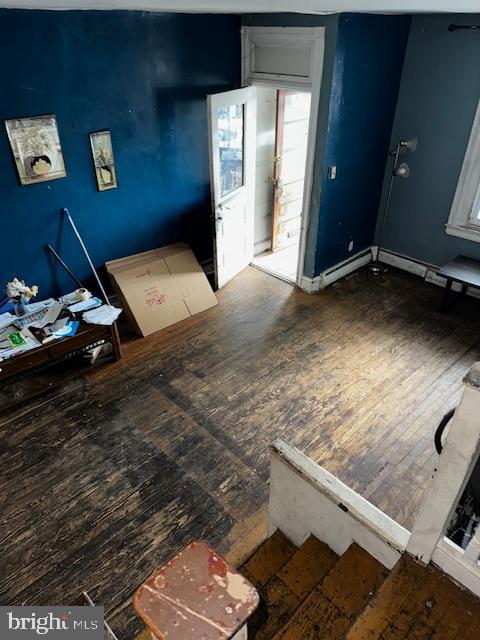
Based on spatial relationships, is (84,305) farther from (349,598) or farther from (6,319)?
(349,598)

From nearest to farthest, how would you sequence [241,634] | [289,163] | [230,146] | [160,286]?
[241,634] < [160,286] < [230,146] < [289,163]

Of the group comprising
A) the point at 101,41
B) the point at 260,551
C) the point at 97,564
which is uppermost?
the point at 101,41

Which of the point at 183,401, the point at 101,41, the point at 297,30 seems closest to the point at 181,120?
the point at 101,41

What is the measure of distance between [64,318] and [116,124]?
1.65m

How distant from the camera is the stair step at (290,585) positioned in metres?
1.82

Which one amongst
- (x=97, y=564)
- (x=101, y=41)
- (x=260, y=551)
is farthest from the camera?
(x=101, y=41)

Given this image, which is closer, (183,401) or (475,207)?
(183,401)

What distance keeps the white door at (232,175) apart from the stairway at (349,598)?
307cm

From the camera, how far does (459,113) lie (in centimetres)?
426

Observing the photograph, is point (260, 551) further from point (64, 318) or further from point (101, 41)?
point (101, 41)

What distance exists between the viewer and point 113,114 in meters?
3.62

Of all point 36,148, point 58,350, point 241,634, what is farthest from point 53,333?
point 241,634

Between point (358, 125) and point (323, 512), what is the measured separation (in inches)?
148

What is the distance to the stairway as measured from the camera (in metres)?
1.43
